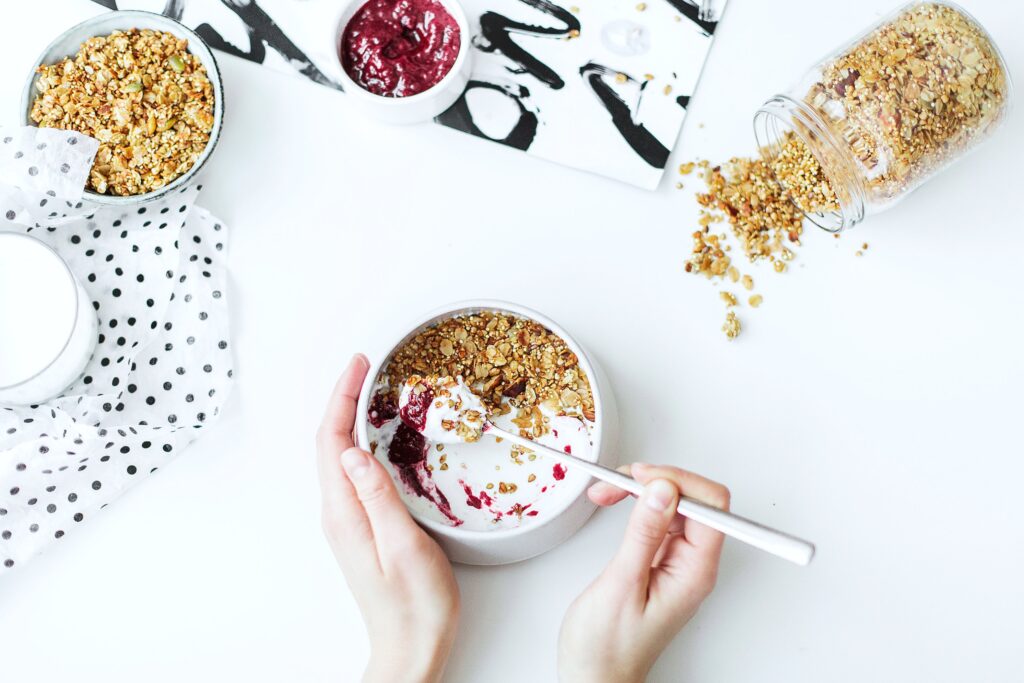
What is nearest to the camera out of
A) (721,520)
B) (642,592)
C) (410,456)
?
(721,520)

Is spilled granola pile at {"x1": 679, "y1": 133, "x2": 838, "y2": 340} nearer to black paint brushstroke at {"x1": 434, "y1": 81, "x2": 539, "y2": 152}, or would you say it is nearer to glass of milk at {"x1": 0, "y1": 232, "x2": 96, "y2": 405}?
black paint brushstroke at {"x1": 434, "y1": 81, "x2": 539, "y2": 152}

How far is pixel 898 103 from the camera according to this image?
0.83 metres

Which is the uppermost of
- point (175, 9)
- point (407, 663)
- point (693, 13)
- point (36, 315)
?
point (693, 13)

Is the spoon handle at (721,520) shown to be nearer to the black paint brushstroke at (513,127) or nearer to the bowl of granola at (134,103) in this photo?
the black paint brushstroke at (513,127)

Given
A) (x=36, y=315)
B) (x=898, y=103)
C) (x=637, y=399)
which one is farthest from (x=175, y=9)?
(x=898, y=103)

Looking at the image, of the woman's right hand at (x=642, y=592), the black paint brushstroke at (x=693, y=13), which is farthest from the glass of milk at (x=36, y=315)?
the black paint brushstroke at (x=693, y=13)

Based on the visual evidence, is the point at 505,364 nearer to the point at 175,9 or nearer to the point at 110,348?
the point at 110,348

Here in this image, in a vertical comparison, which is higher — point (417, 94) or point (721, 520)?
point (417, 94)

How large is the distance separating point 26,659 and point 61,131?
60 centimetres

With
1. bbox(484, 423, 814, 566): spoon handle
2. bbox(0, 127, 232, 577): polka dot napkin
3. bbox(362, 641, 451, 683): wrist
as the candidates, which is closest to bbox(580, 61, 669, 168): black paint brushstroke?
bbox(484, 423, 814, 566): spoon handle

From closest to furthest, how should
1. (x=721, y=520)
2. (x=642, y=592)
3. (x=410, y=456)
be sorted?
1. (x=721, y=520)
2. (x=642, y=592)
3. (x=410, y=456)

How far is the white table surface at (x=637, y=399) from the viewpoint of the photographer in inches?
36.2

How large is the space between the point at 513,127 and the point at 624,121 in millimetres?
130

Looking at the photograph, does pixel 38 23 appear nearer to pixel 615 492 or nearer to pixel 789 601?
pixel 615 492
